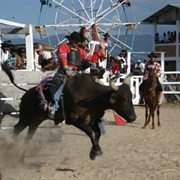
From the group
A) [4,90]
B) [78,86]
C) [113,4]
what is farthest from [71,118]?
[113,4]

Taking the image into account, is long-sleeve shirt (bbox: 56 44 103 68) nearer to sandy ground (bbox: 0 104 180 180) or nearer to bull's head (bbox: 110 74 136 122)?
bull's head (bbox: 110 74 136 122)

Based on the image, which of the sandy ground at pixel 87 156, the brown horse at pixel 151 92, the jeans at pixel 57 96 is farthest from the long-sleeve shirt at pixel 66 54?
the brown horse at pixel 151 92

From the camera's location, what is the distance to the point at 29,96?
7.36 metres

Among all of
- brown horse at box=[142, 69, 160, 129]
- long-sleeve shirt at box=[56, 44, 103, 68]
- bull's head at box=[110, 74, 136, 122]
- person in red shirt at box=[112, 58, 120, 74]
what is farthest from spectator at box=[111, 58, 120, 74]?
bull's head at box=[110, 74, 136, 122]

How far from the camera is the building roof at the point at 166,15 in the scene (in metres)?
23.8

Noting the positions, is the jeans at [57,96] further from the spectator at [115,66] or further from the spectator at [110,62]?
the spectator at [115,66]

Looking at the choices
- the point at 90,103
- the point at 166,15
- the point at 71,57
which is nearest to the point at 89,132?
the point at 90,103

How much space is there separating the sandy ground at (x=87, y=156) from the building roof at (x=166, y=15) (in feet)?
47.3

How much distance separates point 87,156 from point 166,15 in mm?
19273

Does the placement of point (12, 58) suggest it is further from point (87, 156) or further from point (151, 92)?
point (151, 92)

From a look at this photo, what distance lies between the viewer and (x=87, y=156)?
25.5 feet

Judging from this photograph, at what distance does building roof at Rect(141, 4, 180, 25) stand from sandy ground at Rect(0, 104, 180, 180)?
1441cm

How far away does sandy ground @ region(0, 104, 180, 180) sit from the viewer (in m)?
6.35

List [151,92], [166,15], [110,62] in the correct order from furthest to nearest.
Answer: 1. [166,15]
2. [110,62]
3. [151,92]
